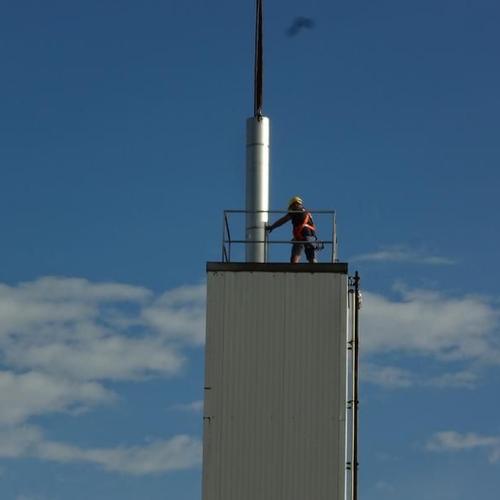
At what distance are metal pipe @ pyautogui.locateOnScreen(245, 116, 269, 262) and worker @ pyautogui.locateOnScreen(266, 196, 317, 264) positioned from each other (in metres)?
0.40

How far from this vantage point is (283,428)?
36812 mm

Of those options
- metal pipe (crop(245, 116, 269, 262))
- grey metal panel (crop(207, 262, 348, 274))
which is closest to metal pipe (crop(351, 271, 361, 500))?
grey metal panel (crop(207, 262, 348, 274))

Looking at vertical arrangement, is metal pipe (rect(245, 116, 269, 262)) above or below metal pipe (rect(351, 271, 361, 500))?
above

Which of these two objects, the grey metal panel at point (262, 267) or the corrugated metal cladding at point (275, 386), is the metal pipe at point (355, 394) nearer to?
the corrugated metal cladding at point (275, 386)

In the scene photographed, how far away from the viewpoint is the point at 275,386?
37.1 metres

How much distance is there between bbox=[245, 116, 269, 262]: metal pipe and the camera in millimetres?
38969

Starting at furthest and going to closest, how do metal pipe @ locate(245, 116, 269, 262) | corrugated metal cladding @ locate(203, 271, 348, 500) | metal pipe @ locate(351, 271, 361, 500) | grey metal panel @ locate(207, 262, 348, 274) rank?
metal pipe @ locate(245, 116, 269, 262) < grey metal panel @ locate(207, 262, 348, 274) < metal pipe @ locate(351, 271, 361, 500) < corrugated metal cladding @ locate(203, 271, 348, 500)

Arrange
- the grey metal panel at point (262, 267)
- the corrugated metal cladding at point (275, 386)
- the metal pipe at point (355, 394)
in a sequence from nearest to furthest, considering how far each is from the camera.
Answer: the corrugated metal cladding at point (275, 386) < the metal pipe at point (355, 394) < the grey metal panel at point (262, 267)

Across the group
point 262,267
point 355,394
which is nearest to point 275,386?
point 355,394

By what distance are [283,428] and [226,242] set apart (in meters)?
5.15

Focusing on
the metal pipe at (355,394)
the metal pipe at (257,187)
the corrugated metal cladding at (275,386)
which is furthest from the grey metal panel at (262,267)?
the metal pipe at (355,394)

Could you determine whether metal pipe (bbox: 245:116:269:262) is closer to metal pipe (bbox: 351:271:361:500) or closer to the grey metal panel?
the grey metal panel

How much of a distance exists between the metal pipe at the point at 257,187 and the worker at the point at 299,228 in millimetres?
399

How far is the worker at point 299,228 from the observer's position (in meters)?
38.5
